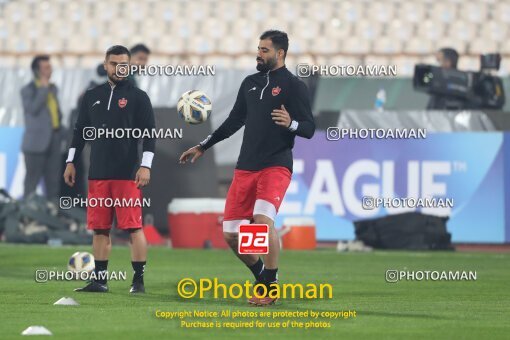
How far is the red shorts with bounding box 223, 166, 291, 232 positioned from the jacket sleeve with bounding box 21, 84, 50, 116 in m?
12.2

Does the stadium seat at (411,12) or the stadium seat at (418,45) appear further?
the stadium seat at (411,12)

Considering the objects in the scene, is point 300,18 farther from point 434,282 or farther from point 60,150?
point 434,282

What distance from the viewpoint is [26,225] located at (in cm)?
2108

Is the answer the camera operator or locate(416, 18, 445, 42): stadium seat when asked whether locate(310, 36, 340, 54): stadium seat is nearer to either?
locate(416, 18, 445, 42): stadium seat

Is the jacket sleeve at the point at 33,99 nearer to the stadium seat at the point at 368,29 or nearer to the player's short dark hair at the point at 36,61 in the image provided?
the player's short dark hair at the point at 36,61

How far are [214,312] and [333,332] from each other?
4.89 ft

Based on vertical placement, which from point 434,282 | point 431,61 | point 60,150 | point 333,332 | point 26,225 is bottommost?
point 333,332

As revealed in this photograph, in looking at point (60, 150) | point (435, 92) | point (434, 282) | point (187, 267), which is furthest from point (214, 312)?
point (60, 150)

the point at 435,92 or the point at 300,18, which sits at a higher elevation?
the point at 300,18

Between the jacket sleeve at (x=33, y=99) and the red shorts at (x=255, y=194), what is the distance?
12.2 metres

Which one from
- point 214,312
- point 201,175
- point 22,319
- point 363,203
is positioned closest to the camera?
point 22,319

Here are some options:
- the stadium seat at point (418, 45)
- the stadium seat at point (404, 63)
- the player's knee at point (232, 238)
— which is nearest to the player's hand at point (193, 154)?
the player's knee at point (232, 238)

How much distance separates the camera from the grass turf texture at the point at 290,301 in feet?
28.9

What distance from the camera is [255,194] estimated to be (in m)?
11.0
